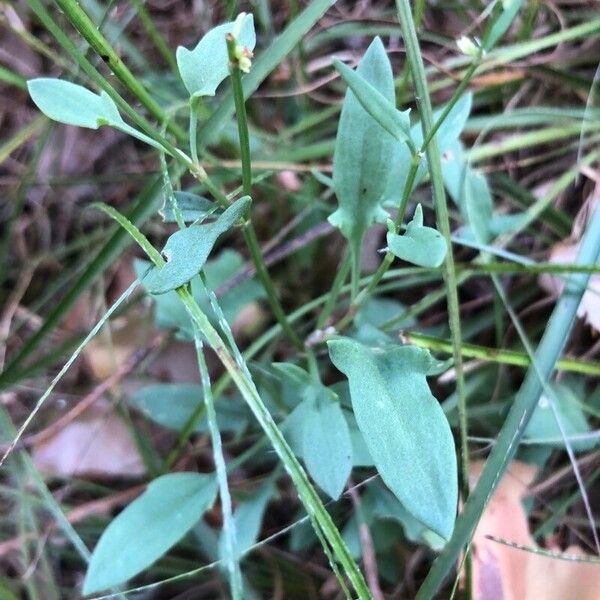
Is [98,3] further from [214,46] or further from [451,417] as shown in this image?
[451,417]

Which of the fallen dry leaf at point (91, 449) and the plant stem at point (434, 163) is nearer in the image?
the plant stem at point (434, 163)

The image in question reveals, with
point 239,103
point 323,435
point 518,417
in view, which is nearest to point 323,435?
point 323,435

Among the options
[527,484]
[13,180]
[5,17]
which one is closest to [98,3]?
[5,17]

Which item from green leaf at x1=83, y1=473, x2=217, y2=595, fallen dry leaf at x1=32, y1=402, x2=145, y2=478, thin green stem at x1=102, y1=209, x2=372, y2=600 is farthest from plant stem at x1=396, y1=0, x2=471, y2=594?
fallen dry leaf at x1=32, y1=402, x2=145, y2=478

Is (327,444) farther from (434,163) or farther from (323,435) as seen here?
(434,163)

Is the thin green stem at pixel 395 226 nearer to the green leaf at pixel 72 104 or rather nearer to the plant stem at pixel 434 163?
the plant stem at pixel 434 163

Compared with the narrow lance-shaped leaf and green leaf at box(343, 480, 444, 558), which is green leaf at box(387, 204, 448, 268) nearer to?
the narrow lance-shaped leaf

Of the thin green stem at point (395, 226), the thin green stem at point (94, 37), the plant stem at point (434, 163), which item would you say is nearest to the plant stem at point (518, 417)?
the plant stem at point (434, 163)

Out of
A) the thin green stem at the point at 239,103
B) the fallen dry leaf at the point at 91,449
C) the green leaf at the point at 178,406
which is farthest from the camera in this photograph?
the fallen dry leaf at the point at 91,449
